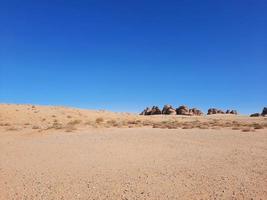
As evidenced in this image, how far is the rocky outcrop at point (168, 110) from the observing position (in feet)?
382

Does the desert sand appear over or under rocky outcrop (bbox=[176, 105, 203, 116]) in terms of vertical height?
under

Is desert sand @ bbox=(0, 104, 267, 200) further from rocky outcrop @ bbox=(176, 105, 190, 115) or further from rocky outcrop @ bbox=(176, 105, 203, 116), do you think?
rocky outcrop @ bbox=(176, 105, 203, 116)

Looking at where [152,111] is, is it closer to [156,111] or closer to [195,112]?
[156,111]

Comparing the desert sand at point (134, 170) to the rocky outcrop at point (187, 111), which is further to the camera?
the rocky outcrop at point (187, 111)

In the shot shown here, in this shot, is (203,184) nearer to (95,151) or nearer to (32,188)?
(32,188)

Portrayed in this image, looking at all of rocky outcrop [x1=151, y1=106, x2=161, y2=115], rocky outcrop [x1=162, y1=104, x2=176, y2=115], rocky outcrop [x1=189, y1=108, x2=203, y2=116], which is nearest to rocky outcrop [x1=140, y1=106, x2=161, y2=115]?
rocky outcrop [x1=151, y1=106, x2=161, y2=115]

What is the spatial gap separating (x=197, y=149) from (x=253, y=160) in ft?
11.7

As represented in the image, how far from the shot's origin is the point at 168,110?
118 m

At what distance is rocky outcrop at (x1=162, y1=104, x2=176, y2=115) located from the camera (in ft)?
382

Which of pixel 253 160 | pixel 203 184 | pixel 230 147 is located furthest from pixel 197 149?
pixel 203 184

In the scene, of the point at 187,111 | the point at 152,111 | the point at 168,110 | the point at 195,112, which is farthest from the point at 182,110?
the point at 152,111

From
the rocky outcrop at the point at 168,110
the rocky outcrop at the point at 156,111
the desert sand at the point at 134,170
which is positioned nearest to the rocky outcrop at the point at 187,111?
the rocky outcrop at the point at 168,110

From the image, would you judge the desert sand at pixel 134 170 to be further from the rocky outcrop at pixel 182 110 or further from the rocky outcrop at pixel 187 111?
the rocky outcrop at pixel 187 111

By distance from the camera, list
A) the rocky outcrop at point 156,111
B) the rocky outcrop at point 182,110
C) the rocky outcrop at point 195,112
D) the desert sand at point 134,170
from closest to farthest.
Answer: the desert sand at point 134,170 < the rocky outcrop at point 182,110 < the rocky outcrop at point 156,111 < the rocky outcrop at point 195,112
